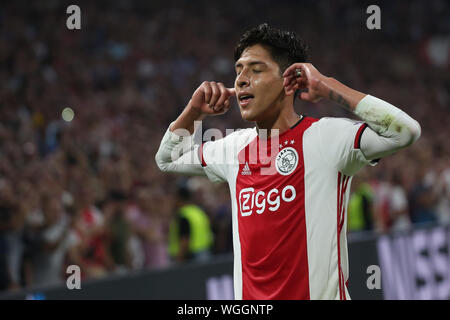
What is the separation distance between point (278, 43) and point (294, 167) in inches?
24.5

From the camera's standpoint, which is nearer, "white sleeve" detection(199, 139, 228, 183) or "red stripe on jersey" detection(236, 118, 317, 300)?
"red stripe on jersey" detection(236, 118, 317, 300)

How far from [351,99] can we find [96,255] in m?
4.57

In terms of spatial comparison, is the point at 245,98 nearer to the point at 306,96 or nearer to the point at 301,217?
the point at 306,96

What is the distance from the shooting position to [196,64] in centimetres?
1385

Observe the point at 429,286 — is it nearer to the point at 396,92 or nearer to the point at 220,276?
the point at 220,276

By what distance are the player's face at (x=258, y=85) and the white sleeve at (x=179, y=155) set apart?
51 centimetres

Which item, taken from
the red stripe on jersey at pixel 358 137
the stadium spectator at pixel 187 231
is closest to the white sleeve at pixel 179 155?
the red stripe on jersey at pixel 358 137

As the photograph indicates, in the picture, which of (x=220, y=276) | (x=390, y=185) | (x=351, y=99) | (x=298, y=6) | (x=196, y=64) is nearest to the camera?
(x=351, y=99)

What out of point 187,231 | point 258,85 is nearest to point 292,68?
point 258,85

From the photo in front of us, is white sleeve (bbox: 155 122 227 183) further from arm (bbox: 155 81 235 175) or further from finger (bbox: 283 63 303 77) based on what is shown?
finger (bbox: 283 63 303 77)

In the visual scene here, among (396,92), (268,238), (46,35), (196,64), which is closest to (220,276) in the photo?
(268,238)

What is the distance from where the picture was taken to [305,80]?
3.14 m

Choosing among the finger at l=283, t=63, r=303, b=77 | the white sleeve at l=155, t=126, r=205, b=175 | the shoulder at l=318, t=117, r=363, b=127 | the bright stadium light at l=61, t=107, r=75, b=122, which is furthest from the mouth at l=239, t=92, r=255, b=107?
the bright stadium light at l=61, t=107, r=75, b=122

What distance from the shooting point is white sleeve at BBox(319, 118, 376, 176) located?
3055 millimetres
